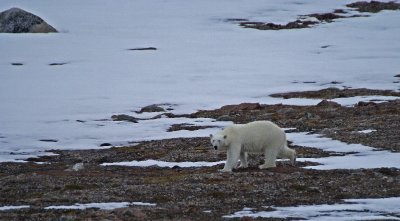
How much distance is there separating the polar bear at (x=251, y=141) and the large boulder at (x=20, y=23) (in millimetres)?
48746

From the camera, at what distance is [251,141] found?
20.4 metres

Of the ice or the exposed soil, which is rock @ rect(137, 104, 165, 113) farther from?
the exposed soil

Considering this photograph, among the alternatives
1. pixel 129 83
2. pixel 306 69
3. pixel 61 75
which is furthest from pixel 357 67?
pixel 61 75

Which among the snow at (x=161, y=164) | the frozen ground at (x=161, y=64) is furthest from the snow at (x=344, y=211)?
the snow at (x=161, y=164)

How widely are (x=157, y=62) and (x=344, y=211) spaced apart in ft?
144

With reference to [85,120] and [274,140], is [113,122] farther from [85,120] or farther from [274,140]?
[274,140]

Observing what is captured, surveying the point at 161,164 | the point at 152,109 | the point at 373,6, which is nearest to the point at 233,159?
the point at 161,164

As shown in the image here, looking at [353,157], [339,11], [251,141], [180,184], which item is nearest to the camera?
[180,184]

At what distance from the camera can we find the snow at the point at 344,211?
46.1 feet

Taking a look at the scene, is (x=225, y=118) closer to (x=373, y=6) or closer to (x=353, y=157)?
(x=353, y=157)

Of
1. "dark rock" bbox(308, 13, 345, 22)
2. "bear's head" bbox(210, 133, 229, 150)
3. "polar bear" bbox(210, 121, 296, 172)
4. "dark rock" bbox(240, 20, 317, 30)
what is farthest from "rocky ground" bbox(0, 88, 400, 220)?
"dark rock" bbox(308, 13, 345, 22)

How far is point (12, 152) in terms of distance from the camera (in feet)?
91.7

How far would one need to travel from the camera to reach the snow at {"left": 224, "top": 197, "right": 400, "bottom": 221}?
1405 cm

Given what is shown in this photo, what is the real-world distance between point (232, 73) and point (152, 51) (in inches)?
403
